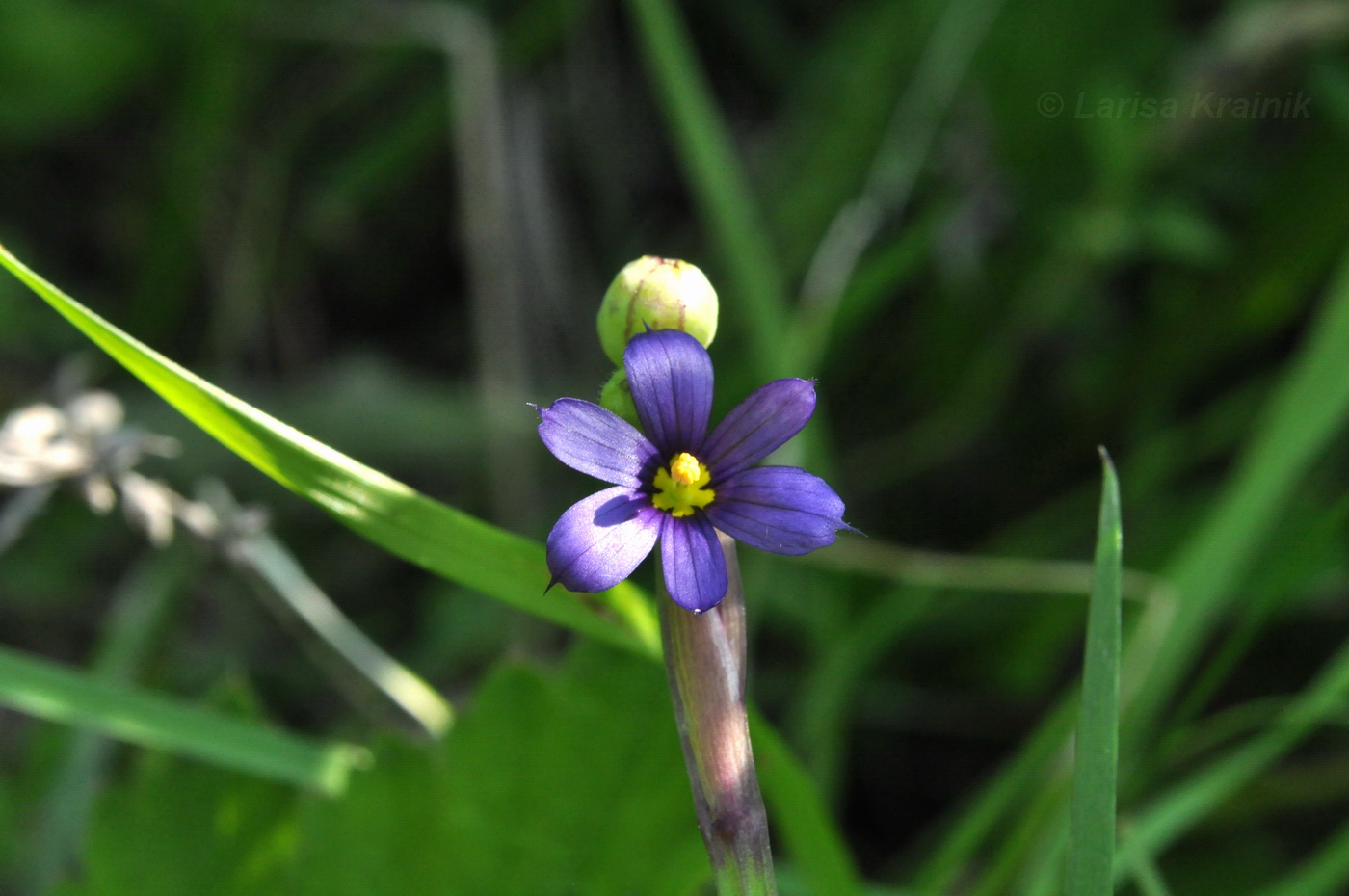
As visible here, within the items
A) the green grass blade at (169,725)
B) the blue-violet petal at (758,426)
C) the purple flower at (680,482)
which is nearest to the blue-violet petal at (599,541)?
the purple flower at (680,482)

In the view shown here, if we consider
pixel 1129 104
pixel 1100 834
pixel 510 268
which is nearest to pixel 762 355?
pixel 510 268

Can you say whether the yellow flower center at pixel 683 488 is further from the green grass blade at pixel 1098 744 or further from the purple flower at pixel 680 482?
the green grass blade at pixel 1098 744

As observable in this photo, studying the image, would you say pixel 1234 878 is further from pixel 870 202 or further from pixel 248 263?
pixel 248 263

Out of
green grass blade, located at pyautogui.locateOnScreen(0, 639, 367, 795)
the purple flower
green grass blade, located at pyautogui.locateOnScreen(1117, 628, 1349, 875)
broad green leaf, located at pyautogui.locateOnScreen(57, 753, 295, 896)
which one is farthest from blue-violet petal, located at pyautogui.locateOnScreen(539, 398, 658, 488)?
green grass blade, located at pyautogui.locateOnScreen(1117, 628, 1349, 875)

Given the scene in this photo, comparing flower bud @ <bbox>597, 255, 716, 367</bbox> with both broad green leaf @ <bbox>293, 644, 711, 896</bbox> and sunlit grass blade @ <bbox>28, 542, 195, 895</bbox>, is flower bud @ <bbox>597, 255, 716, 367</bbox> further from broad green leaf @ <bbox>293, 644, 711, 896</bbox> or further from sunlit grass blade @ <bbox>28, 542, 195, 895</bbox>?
sunlit grass blade @ <bbox>28, 542, 195, 895</bbox>

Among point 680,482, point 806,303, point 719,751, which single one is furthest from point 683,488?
point 806,303

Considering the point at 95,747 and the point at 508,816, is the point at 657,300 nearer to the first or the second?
the point at 508,816
